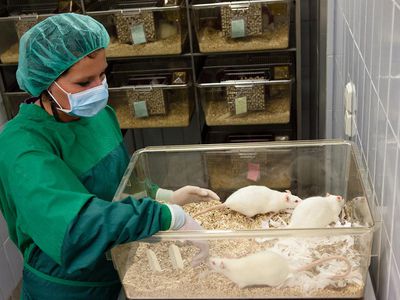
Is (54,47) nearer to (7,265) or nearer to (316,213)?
(316,213)

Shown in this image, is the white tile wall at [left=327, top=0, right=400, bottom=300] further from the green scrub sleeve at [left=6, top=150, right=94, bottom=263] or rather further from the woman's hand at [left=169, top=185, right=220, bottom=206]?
the green scrub sleeve at [left=6, top=150, right=94, bottom=263]

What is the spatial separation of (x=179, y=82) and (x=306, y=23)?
31.8 inches

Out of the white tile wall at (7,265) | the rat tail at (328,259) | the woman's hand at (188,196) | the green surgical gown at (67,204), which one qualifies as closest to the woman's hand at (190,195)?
the woman's hand at (188,196)

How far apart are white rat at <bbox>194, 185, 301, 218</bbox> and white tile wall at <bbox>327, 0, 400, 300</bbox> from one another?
0.23 metres

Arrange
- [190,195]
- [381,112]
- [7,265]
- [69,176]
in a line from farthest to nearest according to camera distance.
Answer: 1. [7,265]
2. [190,195]
3. [69,176]
4. [381,112]

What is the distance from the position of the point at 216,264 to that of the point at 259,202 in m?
0.32

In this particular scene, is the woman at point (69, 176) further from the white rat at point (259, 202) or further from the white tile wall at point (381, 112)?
the white tile wall at point (381, 112)

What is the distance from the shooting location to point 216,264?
44.8 inches

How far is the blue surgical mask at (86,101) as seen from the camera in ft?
4.44

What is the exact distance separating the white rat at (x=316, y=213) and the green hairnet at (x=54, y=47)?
664mm

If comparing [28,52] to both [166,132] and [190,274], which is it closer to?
[190,274]

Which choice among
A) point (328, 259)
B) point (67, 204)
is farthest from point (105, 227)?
point (328, 259)

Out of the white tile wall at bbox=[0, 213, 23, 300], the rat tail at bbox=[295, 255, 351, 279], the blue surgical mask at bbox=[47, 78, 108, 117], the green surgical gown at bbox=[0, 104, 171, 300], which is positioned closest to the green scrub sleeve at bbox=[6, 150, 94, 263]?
the green surgical gown at bbox=[0, 104, 171, 300]

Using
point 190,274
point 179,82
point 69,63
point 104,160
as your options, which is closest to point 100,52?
point 69,63
